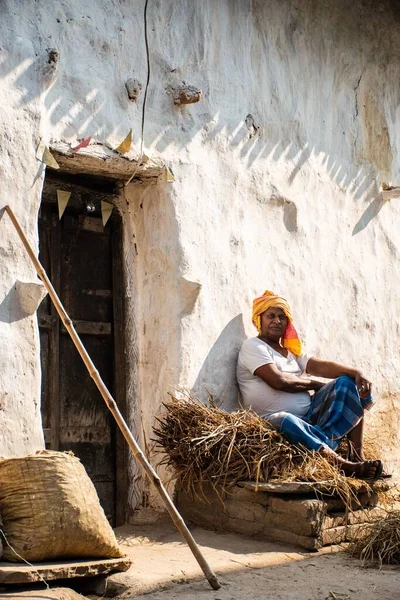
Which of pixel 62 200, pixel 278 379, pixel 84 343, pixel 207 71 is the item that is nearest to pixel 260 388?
pixel 278 379

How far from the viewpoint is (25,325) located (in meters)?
4.73

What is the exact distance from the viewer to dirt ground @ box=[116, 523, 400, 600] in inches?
161

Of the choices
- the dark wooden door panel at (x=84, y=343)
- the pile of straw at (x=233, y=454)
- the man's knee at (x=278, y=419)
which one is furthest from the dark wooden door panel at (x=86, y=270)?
the man's knee at (x=278, y=419)

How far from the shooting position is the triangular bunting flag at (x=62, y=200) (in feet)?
17.2

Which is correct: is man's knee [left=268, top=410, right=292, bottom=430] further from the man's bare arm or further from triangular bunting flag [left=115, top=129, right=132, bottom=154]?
triangular bunting flag [left=115, top=129, right=132, bottom=154]

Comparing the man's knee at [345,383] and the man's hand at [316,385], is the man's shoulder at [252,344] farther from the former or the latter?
the man's knee at [345,383]

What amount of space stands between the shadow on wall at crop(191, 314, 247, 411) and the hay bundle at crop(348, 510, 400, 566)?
50.1 inches

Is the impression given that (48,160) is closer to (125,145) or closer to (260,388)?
(125,145)

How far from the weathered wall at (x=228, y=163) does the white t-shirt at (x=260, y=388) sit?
12 centimetres

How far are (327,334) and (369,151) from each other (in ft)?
5.31

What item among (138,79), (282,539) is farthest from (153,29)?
(282,539)

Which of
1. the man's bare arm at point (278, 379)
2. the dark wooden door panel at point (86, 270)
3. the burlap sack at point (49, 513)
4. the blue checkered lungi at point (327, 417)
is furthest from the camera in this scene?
the man's bare arm at point (278, 379)

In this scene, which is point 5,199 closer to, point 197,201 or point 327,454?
point 197,201

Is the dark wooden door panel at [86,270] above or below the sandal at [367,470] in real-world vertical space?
above
